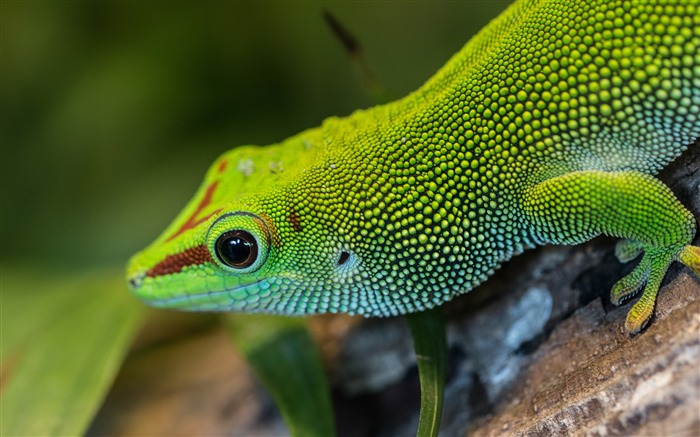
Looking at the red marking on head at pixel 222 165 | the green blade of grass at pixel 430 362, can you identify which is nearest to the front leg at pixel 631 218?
the green blade of grass at pixel 430 362

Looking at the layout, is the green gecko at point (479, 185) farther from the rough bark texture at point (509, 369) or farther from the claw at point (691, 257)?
the rough bark texture at point (509, 369)

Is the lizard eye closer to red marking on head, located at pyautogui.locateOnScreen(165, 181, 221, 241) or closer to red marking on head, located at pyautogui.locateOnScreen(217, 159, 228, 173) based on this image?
red marking on head, located at pyautogui.locateOnScreen(165, 181, 221, 241)

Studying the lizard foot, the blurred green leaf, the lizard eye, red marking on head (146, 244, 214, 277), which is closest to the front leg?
the lizard foot

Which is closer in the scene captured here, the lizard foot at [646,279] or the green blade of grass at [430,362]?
the lizard foot at [646,279]

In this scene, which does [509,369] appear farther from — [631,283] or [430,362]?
[631,283]

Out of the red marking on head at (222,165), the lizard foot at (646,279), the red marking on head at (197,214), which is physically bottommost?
the lizard foot at (646,279)

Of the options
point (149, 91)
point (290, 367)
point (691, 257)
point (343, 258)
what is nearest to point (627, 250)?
point (691, 257)

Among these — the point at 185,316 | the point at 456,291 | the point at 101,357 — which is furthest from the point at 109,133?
the point at 456,291

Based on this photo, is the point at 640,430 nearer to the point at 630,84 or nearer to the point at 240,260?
the point at 630,84
